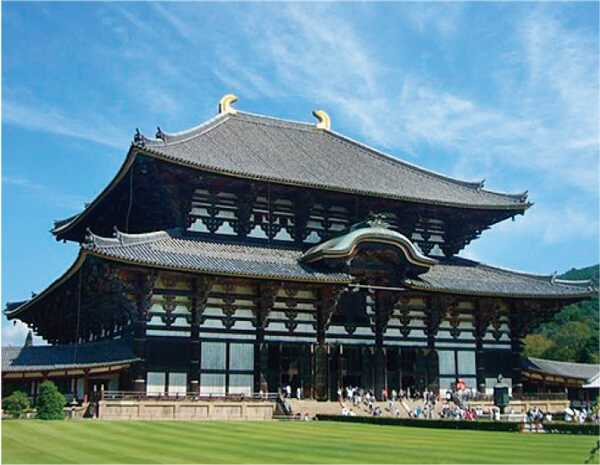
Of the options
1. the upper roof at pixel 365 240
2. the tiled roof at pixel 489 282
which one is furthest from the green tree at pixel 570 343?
the upper roof at pixel 365 240

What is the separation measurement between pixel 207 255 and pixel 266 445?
20674mm

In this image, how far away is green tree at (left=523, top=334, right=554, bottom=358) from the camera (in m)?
97.9

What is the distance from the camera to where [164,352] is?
39.9m

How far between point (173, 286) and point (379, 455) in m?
23.1

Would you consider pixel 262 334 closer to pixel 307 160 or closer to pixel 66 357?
pixel 66 357

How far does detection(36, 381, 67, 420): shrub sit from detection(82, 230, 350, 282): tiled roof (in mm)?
6632

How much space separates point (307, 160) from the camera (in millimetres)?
52031

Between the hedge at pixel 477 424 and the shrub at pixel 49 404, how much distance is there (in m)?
12.5

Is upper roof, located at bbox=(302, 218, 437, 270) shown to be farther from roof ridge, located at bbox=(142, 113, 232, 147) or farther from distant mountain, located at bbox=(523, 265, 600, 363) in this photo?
distant mountain, located at bbox=(523, 265, 600, 363)

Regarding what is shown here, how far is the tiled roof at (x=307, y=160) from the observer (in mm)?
45156

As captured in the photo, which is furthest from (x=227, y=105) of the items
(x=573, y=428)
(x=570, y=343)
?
(x=570, y=343)

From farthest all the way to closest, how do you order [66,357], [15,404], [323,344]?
[323,344], [66,357], [15,404]

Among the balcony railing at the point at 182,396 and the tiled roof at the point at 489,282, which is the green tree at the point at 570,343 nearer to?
the tiled roof at the point at 489,282

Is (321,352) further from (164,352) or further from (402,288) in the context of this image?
(164,352)
